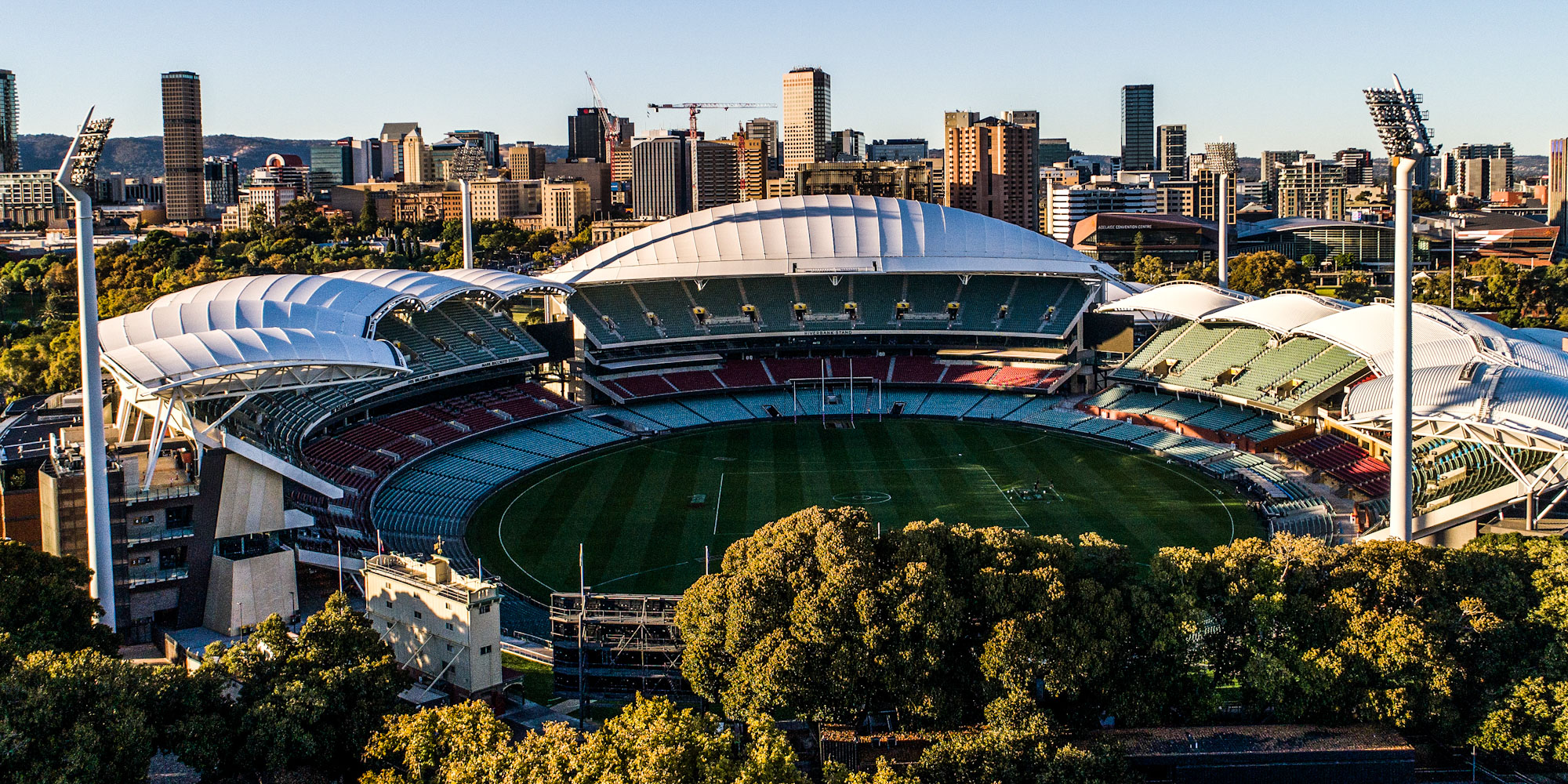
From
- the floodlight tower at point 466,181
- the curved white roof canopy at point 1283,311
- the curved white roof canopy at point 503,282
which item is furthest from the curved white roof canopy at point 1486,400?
the floodlight tower at point 466,181

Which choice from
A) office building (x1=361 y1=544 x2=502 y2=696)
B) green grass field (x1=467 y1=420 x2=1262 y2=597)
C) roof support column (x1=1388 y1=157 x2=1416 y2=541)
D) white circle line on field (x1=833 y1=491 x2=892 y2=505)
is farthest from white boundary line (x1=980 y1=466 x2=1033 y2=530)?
office building (x1=361 y1=544 x2=502 y2=696)

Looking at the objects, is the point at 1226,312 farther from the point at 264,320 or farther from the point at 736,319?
the point at 264,320

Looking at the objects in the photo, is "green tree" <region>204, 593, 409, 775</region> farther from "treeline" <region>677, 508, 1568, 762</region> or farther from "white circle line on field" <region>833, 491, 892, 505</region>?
"white circle line on field" <region>833, 491, 892, 505</region>

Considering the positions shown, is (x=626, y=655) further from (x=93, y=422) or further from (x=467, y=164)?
(x=467, y=164)

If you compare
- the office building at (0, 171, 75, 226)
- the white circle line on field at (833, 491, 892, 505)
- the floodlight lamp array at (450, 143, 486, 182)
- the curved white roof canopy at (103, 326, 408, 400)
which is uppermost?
the office building at (0, 171, 75, 226)

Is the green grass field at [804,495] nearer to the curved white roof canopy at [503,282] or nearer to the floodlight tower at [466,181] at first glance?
the curved white roof canopy at [503,282]

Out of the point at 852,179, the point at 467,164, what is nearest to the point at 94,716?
the point at 467,164

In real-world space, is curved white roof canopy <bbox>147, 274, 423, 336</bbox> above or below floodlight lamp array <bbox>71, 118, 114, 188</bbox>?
below
